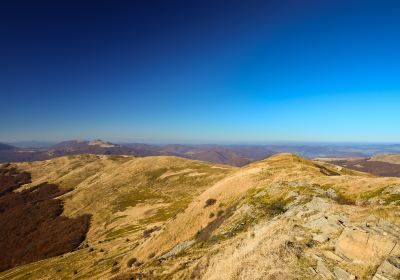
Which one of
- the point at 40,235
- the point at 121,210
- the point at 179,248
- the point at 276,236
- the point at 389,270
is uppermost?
the point at 389,270

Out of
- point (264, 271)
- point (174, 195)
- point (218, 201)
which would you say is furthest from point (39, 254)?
point (264, 271)

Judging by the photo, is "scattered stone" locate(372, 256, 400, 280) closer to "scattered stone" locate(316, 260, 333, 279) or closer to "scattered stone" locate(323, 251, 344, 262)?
"scattered stone" locate(316, 260, 333, 279)

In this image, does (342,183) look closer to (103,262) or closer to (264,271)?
(264,271)

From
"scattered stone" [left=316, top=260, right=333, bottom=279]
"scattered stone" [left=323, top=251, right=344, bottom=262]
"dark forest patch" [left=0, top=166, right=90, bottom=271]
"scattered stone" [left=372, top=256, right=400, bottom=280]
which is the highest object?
"scattered stone" [left=372, top=256, right=400, bottom=280]

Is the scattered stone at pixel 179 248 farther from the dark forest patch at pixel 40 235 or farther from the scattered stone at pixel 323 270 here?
the dark forest patch at pixel 40 235

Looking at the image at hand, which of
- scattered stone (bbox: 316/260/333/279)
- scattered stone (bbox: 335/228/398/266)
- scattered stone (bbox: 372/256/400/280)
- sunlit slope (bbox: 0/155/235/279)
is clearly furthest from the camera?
sunlit slope (bbox: 0/155/235/279)

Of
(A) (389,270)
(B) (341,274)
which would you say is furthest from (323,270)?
(A) (389,270)

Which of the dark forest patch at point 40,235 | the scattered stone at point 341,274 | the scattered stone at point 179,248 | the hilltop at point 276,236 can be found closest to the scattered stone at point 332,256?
the hilltop at point 276,236

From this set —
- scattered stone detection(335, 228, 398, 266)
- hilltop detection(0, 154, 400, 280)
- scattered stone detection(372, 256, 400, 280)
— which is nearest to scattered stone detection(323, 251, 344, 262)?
hilltop detection(0, 154, 400, 280)

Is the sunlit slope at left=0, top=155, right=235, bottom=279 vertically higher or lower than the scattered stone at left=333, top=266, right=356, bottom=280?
lower

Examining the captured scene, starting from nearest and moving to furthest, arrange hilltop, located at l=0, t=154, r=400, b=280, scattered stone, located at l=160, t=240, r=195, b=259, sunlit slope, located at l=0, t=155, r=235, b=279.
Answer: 1. hilltop, located at l=0, t=154, r=400, b=280
2. scattered stone, located at l=160, t=240, r=195, b=259
3. sunlit slope, located at l=0, t=155, r=235, b=279

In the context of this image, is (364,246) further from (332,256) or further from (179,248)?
(179,248)

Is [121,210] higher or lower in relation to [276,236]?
lower

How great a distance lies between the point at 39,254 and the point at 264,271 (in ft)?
447
